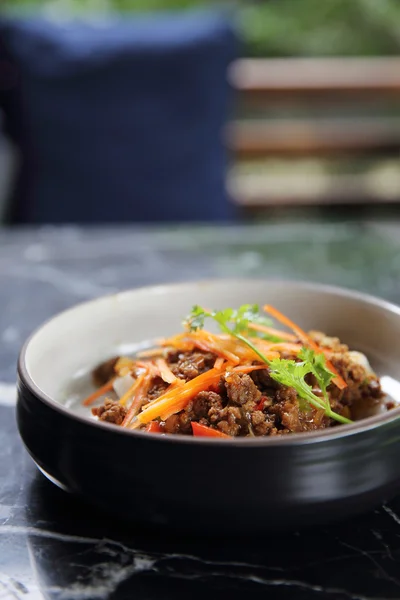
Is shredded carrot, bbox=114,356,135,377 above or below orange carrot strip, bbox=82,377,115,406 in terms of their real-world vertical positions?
above

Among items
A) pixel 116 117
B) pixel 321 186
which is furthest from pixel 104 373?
pixel 321 186

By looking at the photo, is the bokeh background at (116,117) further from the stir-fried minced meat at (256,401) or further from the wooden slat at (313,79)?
the stir-fried minced meat at (256,401)

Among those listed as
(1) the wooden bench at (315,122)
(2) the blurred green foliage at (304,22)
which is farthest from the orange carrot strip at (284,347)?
(2) the blurred green foliage at (304,22)

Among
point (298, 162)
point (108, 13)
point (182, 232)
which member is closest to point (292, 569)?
point (182, 232)

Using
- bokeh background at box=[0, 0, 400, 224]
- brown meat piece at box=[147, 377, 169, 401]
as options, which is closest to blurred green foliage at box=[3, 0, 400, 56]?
bokeh background at box=[0, 0, 400, 224]

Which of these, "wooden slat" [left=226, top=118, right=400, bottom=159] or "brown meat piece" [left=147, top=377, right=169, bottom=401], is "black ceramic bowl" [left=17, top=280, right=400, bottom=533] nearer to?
"brown meat piece" [left=147, top=377, right=169, bottom=401]
